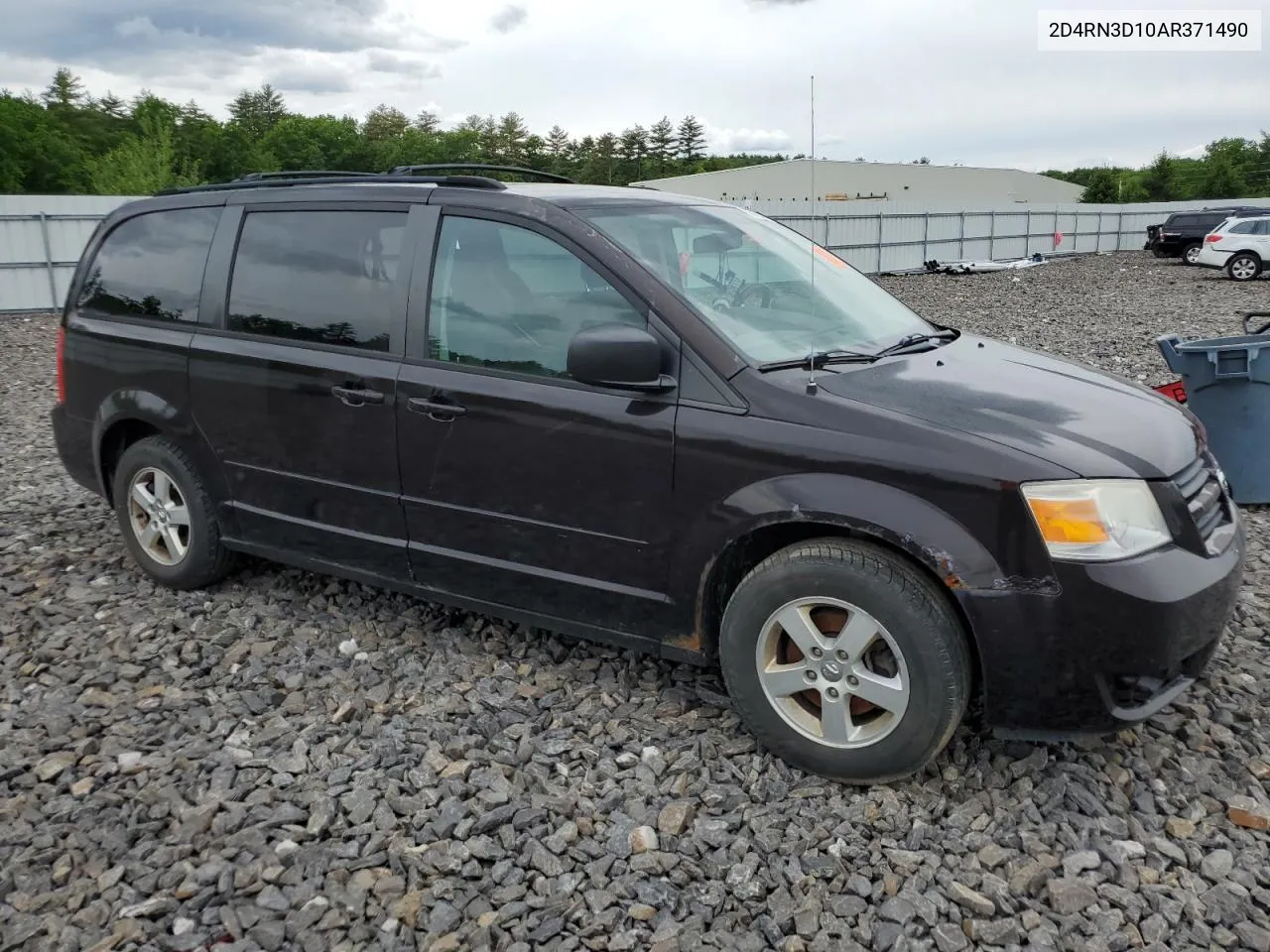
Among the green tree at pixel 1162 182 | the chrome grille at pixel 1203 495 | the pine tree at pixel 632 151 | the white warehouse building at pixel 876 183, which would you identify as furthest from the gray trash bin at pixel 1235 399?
the pine tree at pixel 632 151

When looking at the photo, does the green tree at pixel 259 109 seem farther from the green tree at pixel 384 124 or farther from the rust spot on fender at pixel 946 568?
the rust spot on fender at pixel 946 568

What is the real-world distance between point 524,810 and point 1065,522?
1764 millimetres

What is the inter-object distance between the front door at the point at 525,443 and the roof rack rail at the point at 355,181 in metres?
0.21

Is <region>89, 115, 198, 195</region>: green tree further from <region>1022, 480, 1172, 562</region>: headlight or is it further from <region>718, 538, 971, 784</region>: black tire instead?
<region>1022, 480, 1172, 562</region>: headlight

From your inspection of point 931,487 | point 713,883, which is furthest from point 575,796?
point 931,487

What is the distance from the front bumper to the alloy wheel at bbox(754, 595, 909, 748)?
0.92 ft

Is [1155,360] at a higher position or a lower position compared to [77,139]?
lower

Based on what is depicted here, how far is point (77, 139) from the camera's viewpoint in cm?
7431

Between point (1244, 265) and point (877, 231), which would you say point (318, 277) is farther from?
point (877, 231)

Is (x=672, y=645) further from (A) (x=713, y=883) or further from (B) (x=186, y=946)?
(B) (x=186, y=946)

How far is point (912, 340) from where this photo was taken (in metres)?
3.86

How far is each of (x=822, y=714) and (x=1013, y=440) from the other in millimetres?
995

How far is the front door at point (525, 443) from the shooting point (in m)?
3.34

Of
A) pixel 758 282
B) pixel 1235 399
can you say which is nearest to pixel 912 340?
pixel 758 282
